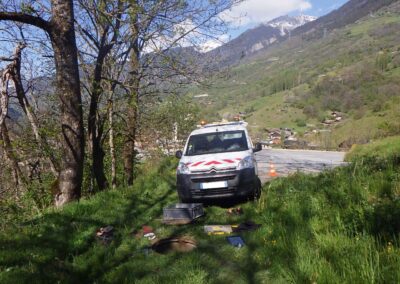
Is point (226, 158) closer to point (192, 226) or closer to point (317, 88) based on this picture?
point (192, 226)

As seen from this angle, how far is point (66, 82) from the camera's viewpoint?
805 cm

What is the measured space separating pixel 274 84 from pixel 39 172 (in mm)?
171073

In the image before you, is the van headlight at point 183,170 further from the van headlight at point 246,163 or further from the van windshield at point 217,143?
the van headlight at point 246,163

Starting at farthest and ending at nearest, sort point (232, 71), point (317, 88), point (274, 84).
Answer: point (274, 84)
point (317, 88)
point (232, 71)

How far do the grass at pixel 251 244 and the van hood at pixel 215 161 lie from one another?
3.55 ft

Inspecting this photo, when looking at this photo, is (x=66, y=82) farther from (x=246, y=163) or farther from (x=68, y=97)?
(x=246, y=163)

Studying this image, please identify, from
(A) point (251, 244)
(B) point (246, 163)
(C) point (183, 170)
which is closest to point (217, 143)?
(B) point (246, 163)

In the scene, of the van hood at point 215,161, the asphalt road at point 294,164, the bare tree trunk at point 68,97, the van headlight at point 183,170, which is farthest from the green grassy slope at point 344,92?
the bare tree trunk at point 68,97

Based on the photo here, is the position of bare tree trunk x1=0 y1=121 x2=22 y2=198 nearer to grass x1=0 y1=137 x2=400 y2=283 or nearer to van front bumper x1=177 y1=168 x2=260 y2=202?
grass x1=0 y1=137 x2=400 y2=283

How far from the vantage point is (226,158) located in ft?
28.6

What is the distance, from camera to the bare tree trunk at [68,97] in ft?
25.6

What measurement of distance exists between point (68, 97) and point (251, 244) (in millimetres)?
5010

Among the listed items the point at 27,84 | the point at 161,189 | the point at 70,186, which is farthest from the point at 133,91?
the point at 27,84

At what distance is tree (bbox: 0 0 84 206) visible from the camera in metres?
7.77
